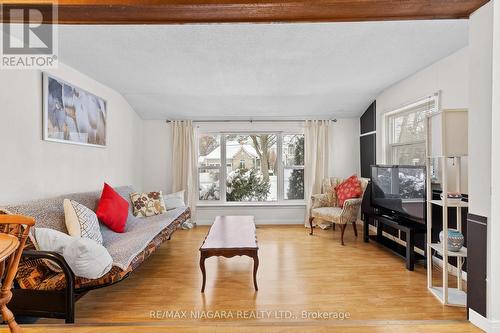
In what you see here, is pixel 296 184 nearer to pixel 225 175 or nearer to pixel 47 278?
pixel 225 175

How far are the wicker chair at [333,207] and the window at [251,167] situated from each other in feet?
2.36

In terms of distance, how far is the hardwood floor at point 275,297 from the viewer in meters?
1.75

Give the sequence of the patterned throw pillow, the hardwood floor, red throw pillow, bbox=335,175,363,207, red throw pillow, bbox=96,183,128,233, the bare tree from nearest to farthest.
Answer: the hardwood floor
red throw pillow, bbox=96,183,128,233
the patterned throw pillow
red throw pillow, bbox=335,175,363,207
the bare tree

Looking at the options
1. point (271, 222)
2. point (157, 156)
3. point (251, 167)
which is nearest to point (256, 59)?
point (251, 167)

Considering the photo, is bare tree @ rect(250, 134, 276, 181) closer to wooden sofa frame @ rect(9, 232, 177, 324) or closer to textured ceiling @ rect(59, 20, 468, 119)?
textured ceiling @ rect(59, 20, 468, 119)

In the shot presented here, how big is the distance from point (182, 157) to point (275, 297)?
3324mm

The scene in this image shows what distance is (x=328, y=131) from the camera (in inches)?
198

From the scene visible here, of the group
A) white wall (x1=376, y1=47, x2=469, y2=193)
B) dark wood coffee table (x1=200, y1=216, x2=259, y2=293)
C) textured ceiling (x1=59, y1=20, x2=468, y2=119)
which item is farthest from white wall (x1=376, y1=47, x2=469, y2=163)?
dark wood coffee table (x1=200, y1=216, x2=259, y2=293)

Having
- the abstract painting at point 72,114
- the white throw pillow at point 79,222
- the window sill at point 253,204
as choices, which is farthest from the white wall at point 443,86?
the abstract painting at point 72,114

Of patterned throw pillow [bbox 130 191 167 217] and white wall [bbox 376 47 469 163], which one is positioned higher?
white wall [bbox 376 47 469 163]

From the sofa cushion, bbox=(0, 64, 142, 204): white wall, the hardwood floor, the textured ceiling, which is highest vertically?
the textured ceiling

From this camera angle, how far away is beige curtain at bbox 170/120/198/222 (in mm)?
5020

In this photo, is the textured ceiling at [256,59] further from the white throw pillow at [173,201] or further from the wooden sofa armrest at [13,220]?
the wooden sofa armrest at [13,220]

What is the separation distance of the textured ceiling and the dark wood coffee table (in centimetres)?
190
